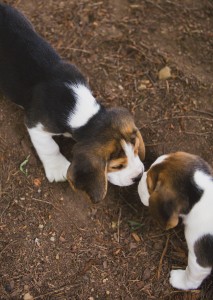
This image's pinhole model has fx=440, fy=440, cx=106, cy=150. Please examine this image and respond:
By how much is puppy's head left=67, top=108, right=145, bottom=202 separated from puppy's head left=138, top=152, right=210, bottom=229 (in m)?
0.29

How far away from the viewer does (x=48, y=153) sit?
457cm

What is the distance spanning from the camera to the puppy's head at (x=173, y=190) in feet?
12.1

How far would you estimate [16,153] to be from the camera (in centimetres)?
474

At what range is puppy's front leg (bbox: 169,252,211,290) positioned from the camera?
3.85 m

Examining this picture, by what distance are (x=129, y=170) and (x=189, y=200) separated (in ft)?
1.99

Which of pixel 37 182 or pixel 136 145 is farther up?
pixel 136 145

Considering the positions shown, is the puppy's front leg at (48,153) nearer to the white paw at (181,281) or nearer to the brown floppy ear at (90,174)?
the brown floppy ear at (90,174)

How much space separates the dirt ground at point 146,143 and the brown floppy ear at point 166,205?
30.3 inches

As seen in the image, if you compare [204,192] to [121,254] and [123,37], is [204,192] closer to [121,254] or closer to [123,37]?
[121,254]

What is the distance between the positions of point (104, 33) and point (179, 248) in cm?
278

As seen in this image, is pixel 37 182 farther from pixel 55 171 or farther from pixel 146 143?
pixel 146 143

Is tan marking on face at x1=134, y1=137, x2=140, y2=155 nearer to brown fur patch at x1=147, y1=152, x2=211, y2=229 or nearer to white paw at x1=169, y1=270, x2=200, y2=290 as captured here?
brown fur patch at x1=147, y1=152, x2=211, y2=229

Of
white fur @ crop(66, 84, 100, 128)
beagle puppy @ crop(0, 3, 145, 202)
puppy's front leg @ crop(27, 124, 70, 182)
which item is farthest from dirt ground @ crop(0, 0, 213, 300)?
white fur @ crop(66, 84, 100, 128)

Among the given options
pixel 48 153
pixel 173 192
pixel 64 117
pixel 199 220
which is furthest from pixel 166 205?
pixel 48 153
